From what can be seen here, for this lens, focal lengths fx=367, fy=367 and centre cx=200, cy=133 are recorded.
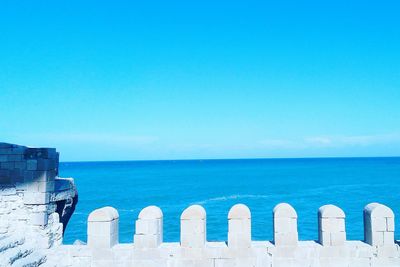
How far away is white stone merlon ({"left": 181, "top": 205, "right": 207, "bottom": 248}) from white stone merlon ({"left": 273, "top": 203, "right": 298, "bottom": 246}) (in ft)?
4.02

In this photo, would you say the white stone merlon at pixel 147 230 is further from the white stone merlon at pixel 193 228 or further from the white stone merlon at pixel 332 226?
the white stone merlon at pixel 332 226

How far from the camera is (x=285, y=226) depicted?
6133 mm

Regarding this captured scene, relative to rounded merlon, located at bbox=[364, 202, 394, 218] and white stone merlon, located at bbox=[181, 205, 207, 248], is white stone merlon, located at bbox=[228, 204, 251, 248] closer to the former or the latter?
white stone merlon, located at bbox=[181, 205, 207, 248]

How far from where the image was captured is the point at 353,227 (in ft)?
73.2

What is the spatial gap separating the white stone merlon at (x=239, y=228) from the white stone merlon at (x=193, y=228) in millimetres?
470

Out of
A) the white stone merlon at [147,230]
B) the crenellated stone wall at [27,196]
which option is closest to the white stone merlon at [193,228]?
the white stone merlon at [147,230]

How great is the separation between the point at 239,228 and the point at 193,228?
770 millimetres

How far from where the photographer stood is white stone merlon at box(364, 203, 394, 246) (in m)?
6.08

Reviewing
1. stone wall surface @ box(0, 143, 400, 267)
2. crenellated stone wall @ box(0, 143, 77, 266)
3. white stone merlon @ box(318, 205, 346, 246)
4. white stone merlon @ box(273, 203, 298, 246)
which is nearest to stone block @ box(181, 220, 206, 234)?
stone wall surface @ box(0, 143, 400, 267)

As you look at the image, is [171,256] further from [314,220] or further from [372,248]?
[314,220]

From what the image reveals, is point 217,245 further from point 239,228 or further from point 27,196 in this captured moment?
point 27,196

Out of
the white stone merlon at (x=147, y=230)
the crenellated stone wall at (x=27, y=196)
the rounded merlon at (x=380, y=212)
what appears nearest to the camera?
the rounded merlon at (x=380, y=212)

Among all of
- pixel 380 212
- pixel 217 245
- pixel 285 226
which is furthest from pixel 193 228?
pixel 380 212

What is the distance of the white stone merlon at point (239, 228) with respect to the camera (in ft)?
20.0
